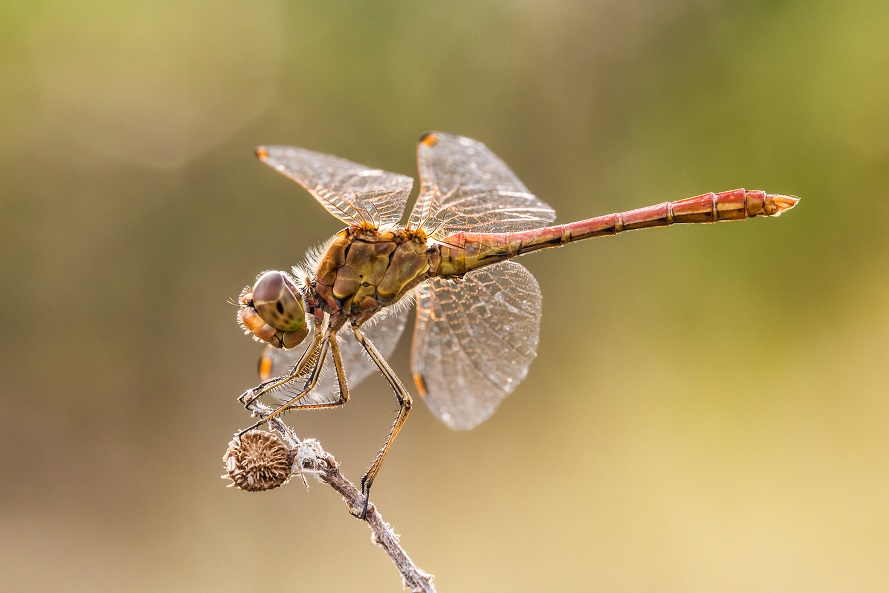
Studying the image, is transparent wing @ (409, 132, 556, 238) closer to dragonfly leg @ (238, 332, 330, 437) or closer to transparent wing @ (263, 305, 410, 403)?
transparent wing @ (263, 305, 410, 403)

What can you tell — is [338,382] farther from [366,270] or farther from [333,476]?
[333,476]

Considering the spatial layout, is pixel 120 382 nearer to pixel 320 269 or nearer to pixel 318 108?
pixel 318 108

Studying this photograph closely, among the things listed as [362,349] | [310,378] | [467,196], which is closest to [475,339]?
[362,349]

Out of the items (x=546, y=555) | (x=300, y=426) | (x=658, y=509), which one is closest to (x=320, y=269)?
(x=300, y=426)

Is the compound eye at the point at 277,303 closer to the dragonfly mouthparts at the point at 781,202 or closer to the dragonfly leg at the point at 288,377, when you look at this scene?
the dragonfly leg at the point at 288,377

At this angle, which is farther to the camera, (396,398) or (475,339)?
(475,339)

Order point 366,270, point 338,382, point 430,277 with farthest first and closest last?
point 430,277, point 366,270, point 338,382

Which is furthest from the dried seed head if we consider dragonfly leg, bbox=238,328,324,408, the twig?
dragonfly leg, bbox=238,328,324,408
